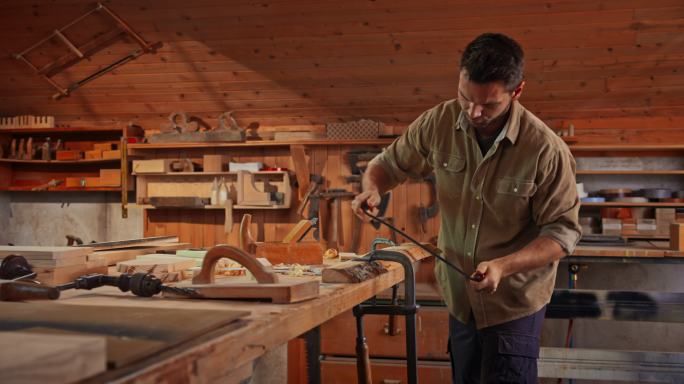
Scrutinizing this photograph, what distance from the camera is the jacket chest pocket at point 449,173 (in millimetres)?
2414

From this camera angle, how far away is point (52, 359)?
887 millimetres

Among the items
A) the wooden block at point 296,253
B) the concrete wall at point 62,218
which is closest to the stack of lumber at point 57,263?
the wooden block at point 296,253

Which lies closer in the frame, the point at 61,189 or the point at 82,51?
the point at 82,51

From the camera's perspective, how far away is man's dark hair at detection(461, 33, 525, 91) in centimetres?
205

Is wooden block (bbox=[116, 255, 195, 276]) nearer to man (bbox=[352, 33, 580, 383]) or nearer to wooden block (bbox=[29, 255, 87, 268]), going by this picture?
wooden block (bbox=[29, 255, 87, 268])

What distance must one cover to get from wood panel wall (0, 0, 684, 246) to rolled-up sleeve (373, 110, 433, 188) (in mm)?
2745

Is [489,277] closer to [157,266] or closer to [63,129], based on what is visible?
[157,266]

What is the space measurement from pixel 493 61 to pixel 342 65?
367 cm

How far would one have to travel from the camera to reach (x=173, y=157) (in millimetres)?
6699

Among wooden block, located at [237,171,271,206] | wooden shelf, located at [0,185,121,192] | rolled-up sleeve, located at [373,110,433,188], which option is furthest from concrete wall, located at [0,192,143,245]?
rolled-up sleeve, located at [373,110,433,188]

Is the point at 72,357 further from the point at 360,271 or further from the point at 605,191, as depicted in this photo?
the point at 605,191

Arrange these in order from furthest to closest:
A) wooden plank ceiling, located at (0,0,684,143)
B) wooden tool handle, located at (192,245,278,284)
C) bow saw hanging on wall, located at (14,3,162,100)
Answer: bow saw hanging on wall, located at (14,3,162,100), wooden plank ceiling, located at (0,0,684,143), wooden tool handle, located at (192,245,278,284)

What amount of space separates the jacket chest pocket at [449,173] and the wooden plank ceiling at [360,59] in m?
2.91

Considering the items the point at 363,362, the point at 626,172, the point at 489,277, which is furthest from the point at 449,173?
the point at 626,172
